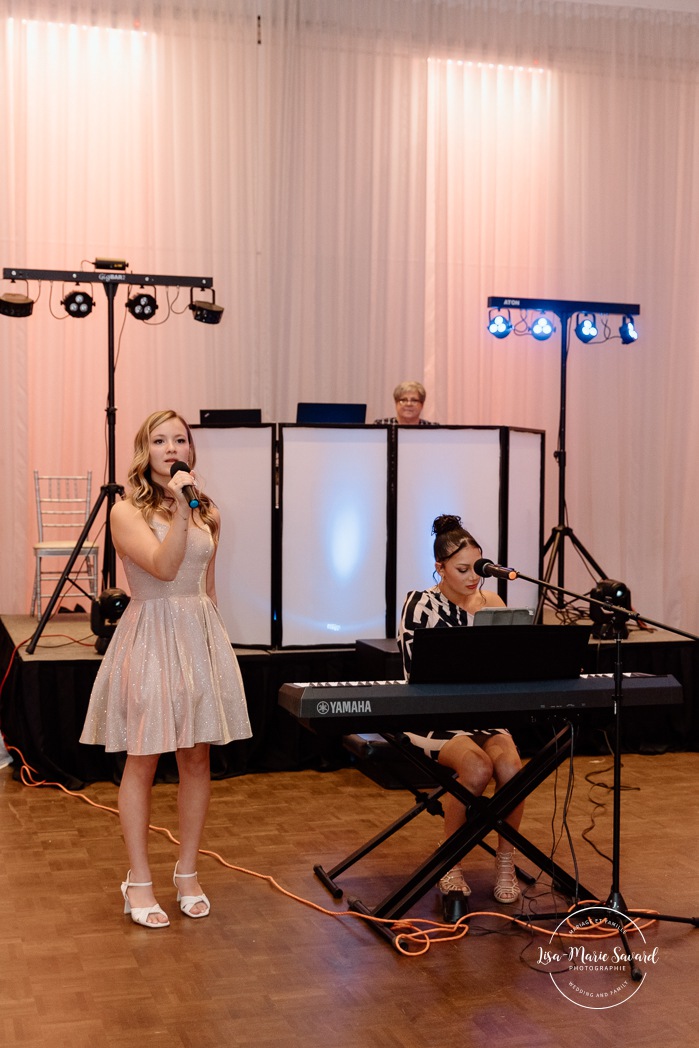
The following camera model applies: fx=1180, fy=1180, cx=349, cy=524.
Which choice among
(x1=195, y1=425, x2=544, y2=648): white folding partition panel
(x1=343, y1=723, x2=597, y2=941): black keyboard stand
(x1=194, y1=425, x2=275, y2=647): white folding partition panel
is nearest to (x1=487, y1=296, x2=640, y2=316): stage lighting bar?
(x1=195, y1=425, x2=544, y2=648): white folding partition panel

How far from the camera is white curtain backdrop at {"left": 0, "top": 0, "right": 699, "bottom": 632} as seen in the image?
785 centimetres

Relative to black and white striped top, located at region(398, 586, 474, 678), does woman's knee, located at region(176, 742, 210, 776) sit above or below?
below

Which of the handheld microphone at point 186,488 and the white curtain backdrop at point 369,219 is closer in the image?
the handheld microphone at point 186,488

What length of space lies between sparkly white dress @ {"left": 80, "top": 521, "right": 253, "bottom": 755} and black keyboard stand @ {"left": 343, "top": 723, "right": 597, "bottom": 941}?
58cm

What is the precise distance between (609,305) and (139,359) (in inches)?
125

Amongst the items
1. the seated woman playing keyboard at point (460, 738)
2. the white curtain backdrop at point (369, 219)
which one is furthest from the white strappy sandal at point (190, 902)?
the white curtain backdrop at point (369, 219)

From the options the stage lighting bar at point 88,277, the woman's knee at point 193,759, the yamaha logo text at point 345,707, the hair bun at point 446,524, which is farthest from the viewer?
the stage lighting bar at point 88,277

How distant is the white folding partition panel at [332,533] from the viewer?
237 inches

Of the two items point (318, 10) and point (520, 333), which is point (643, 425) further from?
point (318, 10)

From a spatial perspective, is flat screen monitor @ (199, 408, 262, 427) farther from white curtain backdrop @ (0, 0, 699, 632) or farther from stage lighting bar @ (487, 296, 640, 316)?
stage lighting bar @ (487, 296, 640, 316)

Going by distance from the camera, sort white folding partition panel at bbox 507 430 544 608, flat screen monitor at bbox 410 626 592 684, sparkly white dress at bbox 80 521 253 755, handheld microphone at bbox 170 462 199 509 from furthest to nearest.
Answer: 1. white folding partition panel at bbox 507 430 544 608
2. sparkly white dress at bbox 80 521 253 755
3. flat screen monitor at bbox 410 626 592 684
4. handheld microphone at bbox 170 462 199 509

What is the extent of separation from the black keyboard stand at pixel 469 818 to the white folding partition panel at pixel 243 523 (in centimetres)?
233

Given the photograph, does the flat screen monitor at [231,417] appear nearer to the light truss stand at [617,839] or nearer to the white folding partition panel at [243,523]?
the white folding partition panel at [243,523]

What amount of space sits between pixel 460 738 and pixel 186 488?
4.37ft
